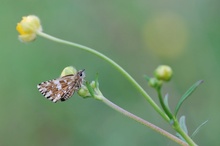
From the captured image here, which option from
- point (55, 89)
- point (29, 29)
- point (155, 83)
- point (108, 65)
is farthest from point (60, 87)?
point (108, 65)

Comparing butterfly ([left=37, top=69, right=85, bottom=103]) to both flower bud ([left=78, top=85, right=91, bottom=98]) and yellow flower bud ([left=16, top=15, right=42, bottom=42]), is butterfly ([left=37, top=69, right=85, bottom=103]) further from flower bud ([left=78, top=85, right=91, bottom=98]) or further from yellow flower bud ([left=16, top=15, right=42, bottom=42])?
yellow flower bud ([left=16, top=15, right=42, bottom=42])

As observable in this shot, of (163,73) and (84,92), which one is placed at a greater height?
(84,92)

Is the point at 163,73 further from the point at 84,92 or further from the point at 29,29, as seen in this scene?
the point at 29,29

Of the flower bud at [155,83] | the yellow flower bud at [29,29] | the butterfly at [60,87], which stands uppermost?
the yellow flower bud at [29,29]

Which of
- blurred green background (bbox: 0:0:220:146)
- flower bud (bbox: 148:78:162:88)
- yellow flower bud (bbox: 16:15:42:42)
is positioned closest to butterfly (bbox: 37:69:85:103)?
yellow flower bud (bbox: 16:15:42:42)

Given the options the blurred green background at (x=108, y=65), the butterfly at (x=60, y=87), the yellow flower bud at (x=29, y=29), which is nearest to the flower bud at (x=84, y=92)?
the butterfly at (x=60, y=87)

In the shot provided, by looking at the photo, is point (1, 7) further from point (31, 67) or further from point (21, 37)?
point (21, 37)

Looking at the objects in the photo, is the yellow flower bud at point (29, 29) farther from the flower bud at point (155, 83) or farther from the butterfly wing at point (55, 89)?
the flower bud at point (155, 83)
